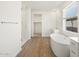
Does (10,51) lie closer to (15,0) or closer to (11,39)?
(11,39)

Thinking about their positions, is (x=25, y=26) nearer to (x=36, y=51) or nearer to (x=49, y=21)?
(x=36, y=51)

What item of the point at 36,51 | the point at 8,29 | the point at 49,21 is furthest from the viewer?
the point at 49,21

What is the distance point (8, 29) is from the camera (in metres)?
3.58

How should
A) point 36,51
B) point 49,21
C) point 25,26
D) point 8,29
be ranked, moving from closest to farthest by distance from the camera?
point 8,29 < point 36,51 < point 25,26 < point 49,21

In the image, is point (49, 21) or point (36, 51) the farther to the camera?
point (49, 21)

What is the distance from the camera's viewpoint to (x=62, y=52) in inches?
144

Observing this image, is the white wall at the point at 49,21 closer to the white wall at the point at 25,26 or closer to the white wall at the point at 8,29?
the white wall at the point at 25,26

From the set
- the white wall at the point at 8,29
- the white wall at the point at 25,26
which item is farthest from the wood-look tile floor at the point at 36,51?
the white wall at the point at 25,26

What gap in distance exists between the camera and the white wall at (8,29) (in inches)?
136

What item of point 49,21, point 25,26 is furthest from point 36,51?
point 49,21

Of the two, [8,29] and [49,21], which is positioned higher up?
[49,21]

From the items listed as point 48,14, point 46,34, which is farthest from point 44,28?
point 48,14

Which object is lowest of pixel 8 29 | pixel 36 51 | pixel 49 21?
pixel 36 51

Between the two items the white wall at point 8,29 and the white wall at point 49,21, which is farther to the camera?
the white wall at point 49,21
